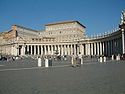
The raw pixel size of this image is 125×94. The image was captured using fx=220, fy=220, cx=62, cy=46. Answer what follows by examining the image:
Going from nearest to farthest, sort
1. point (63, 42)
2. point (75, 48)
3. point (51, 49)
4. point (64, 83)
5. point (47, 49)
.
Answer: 1. point (64, 83)
2. point (75, 48)
3. point (63, 42)
4. point (51, 49)
5. point (47, 49)

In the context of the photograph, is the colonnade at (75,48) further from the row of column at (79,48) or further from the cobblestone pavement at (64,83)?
the cobblestone pavement at (64,83)

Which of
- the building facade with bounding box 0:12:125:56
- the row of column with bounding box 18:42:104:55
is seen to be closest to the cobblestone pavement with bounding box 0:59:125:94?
the building facade with bounding box 0:12:125:56

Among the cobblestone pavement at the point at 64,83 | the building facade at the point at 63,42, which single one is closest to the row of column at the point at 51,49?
the building facade at the point at 63,42

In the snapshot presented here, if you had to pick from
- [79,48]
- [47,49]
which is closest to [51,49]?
[47,49]

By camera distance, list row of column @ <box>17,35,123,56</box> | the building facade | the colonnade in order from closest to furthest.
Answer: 1. the building facade
2. row of column @ <box>17,35,123,56</box>
3. the colonnade

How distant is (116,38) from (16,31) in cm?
8777

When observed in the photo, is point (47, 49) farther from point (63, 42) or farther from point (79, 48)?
point (79, 48)

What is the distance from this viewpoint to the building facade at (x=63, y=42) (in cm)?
7923

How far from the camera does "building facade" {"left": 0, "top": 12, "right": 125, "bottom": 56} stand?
3119 inches

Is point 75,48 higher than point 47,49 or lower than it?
higher

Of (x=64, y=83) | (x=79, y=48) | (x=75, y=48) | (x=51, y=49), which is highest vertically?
(x=75, y=48)

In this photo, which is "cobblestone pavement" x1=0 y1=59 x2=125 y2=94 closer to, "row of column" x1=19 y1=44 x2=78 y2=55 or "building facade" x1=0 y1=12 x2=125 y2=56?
"building facade" x1=0 y1=12 x2=125 y2=56

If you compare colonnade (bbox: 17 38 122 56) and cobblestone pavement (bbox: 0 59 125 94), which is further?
colonnade (bbox: 17 38 122 56)

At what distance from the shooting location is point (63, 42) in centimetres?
11500
